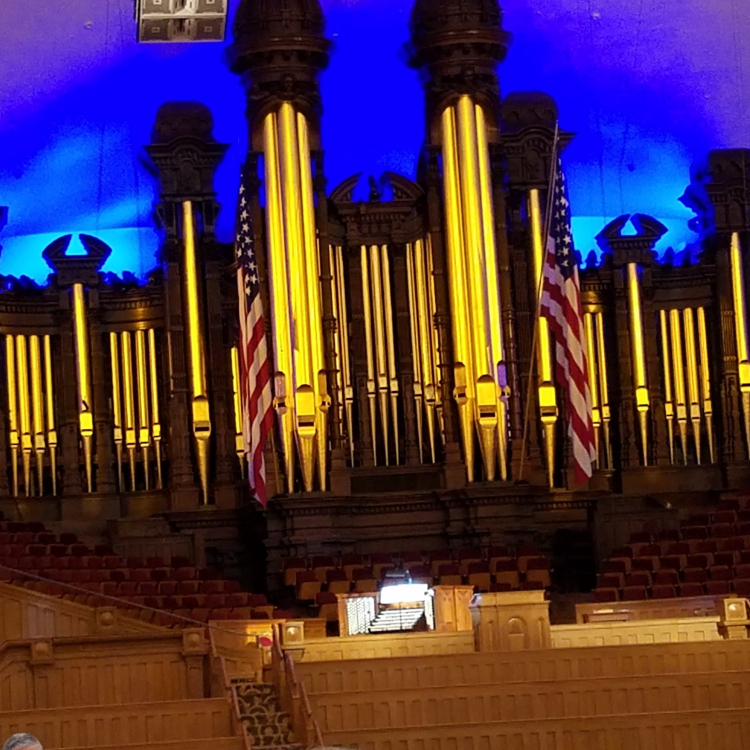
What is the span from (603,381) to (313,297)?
8.55 feet

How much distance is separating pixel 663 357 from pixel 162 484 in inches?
170

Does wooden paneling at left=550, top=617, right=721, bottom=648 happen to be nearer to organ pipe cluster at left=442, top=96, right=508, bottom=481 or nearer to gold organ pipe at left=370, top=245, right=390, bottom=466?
organ pipe cluster at left=442, top=96, right=508, bottom=481

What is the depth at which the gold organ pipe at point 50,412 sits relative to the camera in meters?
17.8

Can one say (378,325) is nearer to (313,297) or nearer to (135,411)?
(313,297)

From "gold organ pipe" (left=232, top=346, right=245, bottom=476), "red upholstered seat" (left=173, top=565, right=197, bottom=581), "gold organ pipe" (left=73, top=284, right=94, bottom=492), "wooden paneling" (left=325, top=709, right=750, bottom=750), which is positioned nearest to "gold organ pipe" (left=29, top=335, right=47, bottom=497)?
"gold organ pipe" (left=73, top=284, right=94, bottom=492)

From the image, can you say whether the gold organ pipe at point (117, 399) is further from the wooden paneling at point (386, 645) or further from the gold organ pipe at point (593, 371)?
the wooden paneling at point (386, 645)

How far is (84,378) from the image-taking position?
1780 cm

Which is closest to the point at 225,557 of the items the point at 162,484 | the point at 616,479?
the point at 162,484

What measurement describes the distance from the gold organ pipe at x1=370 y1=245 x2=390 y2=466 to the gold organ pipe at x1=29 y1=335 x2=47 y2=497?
2776 mm

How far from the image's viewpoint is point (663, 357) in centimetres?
1823

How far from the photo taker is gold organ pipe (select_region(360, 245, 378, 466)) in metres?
17.6

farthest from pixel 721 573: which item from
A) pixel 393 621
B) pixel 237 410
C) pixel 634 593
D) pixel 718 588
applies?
pixel 237 410

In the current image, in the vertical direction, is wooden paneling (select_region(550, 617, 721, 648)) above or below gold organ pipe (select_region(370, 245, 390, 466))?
below

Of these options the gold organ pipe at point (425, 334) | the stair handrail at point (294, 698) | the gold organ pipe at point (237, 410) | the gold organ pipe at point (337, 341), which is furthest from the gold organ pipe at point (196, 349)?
the stair handrail at point (294, 698)
